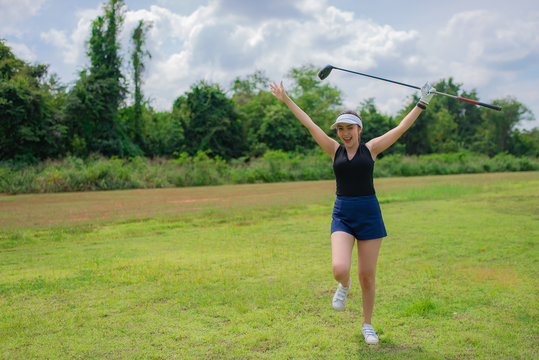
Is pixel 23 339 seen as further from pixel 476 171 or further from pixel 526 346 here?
pixel 476 171

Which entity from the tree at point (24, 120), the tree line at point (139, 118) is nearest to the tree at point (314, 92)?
the tree line at point (139, 118)

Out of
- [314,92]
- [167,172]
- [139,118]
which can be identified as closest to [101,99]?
[139,118]

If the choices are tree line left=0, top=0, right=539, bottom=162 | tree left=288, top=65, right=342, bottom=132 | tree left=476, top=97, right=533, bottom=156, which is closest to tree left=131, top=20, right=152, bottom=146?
tree line left=0, top=0, right=539, bottom=162

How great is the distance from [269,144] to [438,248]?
37.6 meters

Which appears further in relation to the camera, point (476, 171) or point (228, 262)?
point (476, 171)

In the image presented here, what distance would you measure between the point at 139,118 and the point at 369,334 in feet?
128

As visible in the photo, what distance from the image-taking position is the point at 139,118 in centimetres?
4031

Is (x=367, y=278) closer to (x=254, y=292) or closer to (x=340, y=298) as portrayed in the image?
(x=340, y=298)

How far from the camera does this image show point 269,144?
45469mm

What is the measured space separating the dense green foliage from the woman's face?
20662 mm

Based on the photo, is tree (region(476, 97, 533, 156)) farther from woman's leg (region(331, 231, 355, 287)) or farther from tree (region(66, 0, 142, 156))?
woman's leg (region(331, 231, 355, 287))

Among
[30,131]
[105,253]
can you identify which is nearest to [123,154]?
[30,131]

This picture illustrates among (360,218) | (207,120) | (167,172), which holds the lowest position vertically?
(360,218)

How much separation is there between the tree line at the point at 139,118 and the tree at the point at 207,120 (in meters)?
0.09
